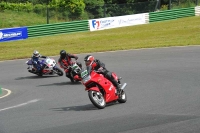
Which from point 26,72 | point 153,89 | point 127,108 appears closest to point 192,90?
point 153,89

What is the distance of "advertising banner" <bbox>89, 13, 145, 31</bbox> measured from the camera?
4222 centimetres

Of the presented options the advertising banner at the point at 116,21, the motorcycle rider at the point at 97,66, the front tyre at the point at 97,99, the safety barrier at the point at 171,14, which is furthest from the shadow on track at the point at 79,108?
the safety barrier at the point at 171,14

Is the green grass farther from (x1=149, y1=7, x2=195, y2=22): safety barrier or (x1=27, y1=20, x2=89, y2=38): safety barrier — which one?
(x1=149, y1=7, x2=195, y2=22): safety barrier

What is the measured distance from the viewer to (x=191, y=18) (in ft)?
147

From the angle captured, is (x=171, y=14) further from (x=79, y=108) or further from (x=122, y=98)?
(x=79, y=108)

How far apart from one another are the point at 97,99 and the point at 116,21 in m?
31.0

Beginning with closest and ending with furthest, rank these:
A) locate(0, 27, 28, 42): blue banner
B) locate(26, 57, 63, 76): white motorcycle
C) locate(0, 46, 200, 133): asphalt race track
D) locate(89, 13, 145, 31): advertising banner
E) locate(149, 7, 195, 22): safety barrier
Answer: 1. locate(0, 46, 200, 133): asphalt race track
2. locate(26, 57, 63, 76): white motorcycle
3. locate(0, 27, 28, 42): blue banner
4. locate(89, 13, 145, 31): advertising banner
5. locate(149, 7, 195, 22): safety barrier

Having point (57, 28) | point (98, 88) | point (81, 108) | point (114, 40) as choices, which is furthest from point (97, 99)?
point (57, 28)

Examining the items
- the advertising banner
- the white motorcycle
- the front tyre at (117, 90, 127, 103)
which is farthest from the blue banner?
the front tyre at (117, 90, 127, 103)

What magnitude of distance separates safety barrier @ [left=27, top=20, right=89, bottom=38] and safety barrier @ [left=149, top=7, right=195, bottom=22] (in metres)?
7.15

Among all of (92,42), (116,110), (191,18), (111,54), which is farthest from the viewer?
(191,18)

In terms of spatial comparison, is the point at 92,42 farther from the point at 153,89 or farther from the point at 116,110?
the point at 116,110

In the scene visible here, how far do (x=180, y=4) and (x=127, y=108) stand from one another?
127ft

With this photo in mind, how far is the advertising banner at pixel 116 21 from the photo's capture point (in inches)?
1662
